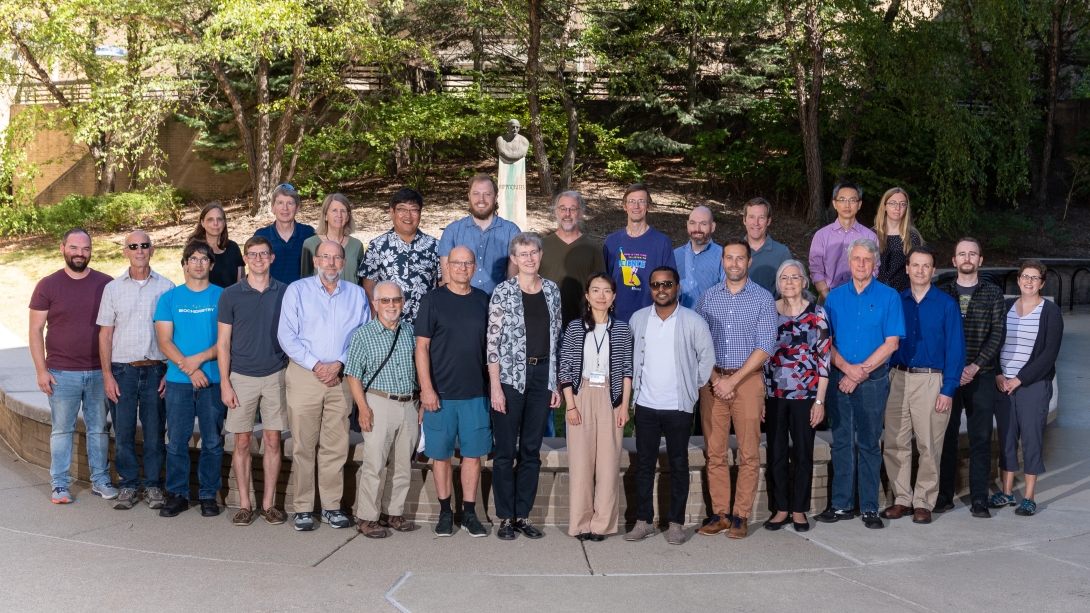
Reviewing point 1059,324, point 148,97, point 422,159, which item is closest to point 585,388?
point 1059,324

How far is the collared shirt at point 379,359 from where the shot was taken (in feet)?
18.7

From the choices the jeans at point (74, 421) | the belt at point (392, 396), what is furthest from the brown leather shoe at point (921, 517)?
the jeans at point (74, 421)

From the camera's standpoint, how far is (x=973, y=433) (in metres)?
6.39

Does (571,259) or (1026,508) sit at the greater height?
(571,259)

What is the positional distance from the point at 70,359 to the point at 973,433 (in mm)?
6014

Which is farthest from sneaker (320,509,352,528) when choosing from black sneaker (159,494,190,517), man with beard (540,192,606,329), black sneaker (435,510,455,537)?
man with beard (540,192,606,329)

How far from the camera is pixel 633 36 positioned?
21766 mm

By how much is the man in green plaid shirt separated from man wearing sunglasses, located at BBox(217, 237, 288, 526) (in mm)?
582

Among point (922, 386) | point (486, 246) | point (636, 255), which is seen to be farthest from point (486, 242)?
point (922, 386)

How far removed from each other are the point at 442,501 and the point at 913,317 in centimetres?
320

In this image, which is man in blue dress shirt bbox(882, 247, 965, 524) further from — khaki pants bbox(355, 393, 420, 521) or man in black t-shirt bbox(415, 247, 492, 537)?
khaki pants bbox(355, 393, 420, 521)

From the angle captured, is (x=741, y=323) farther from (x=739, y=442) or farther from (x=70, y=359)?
(x=70, y=359)

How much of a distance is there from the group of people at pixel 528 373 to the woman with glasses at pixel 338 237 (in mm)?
33

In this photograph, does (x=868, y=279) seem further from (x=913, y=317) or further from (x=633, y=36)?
(x=633, y=36)
